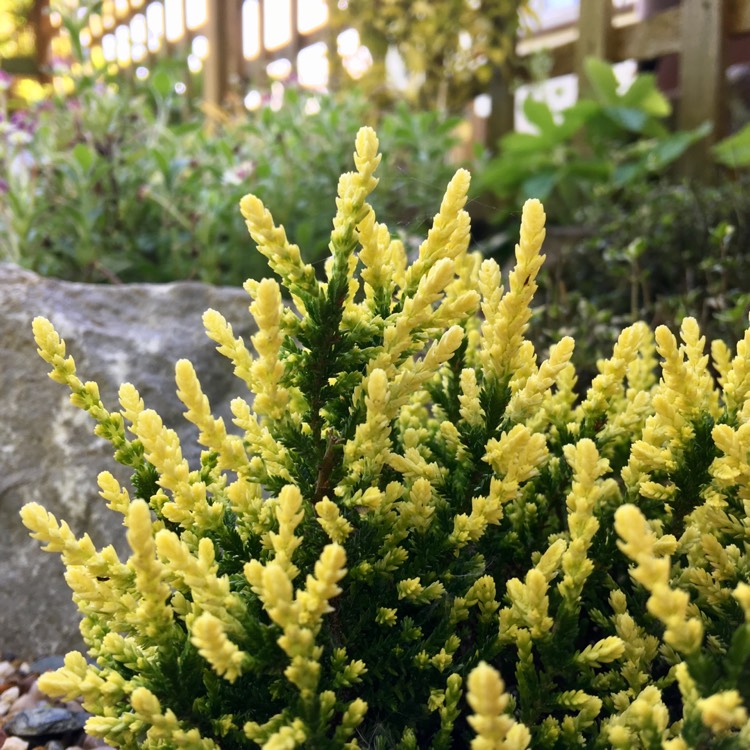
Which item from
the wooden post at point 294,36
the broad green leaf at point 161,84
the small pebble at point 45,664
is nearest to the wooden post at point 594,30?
the broad green leaf at point 161,84

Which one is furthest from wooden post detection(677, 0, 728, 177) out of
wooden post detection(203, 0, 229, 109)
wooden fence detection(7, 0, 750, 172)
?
wooden post detection(203, 0, 229, 109)

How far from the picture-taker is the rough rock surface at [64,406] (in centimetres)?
185

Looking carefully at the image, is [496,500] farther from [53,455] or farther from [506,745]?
[53,455]

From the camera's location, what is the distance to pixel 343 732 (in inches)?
35.8

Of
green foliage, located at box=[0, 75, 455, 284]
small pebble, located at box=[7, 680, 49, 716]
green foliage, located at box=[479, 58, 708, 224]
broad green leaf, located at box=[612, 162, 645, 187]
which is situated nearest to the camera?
small pebble, located at box=[7, 680, 49, 716]

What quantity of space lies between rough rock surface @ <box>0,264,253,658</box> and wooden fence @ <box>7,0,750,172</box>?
3336mm

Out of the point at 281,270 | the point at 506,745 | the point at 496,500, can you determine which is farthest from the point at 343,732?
the point at 281,270

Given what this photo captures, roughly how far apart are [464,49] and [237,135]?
191 cm

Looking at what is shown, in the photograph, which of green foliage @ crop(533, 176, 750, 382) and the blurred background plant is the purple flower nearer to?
the blurred background plant

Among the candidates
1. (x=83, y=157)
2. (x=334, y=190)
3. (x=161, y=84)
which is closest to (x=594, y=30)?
(x=334, y=190)

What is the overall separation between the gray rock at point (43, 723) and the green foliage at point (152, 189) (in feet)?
5.64

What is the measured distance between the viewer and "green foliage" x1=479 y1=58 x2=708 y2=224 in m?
4.24

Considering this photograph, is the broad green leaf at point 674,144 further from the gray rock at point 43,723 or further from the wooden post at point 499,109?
the gray rock at point 43,723

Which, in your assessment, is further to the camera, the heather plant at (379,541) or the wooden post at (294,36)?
the wooden post at (294,36)
